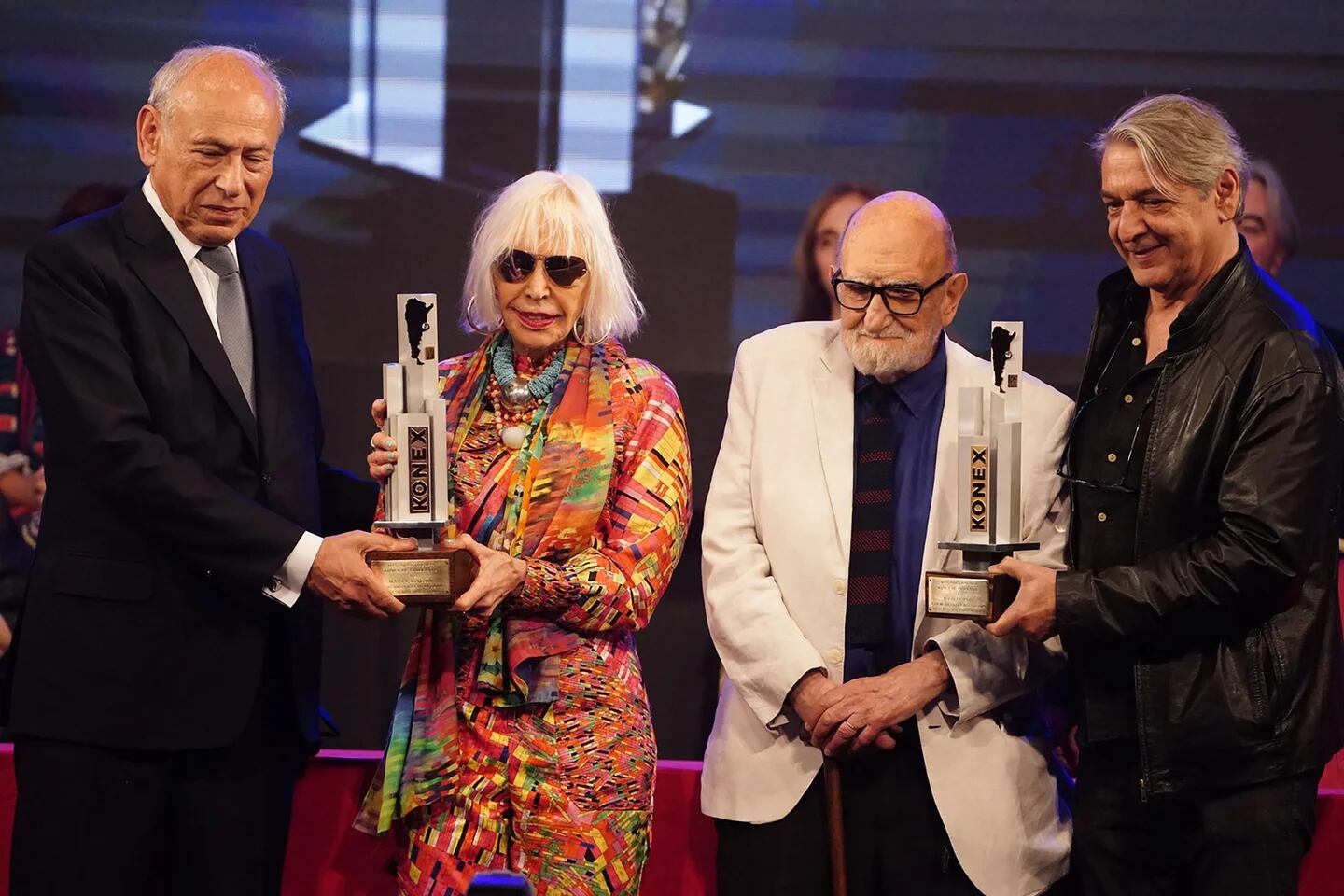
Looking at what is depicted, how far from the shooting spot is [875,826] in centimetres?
259

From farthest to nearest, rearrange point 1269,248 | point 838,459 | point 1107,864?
point 1269,248
point 838,459
point 1107,864

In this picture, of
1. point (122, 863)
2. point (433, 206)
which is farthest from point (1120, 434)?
point (433, 206)

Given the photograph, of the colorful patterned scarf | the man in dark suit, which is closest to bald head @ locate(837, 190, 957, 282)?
the colorful patterned scarf

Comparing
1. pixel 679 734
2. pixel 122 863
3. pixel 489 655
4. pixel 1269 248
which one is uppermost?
pixel 1269 248

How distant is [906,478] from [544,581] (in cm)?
71

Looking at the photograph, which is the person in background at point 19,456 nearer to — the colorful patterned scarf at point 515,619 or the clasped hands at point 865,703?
the colorful patterned scarf at point 515,619

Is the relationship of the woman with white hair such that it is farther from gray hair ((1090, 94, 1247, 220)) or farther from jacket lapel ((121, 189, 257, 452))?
gray hair ((1090, 94, 1247, 220))

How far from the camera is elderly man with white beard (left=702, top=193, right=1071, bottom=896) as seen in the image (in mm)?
2547

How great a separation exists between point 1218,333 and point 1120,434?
9.3 inches

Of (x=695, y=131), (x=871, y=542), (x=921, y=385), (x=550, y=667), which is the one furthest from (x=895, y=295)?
(x=695, y=131)

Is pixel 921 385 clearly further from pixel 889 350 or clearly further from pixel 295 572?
pixel 295 572

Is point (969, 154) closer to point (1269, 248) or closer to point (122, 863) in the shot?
point (1269, 248)

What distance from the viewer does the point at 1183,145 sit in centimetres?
247

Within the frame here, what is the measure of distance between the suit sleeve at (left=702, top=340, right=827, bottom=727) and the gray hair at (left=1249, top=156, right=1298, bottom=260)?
2.42 meters
